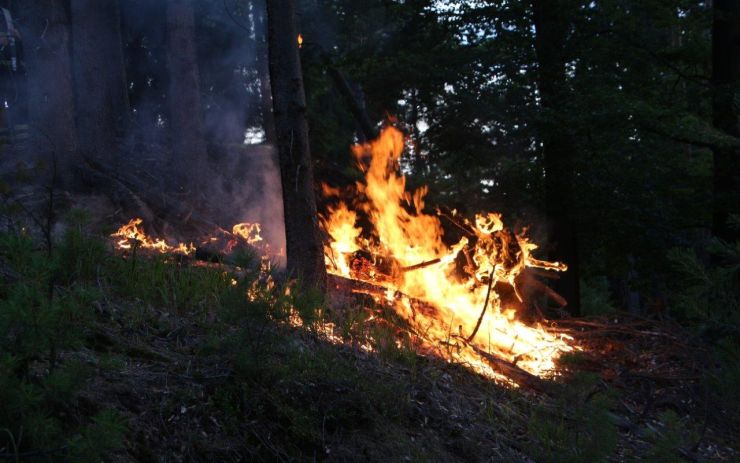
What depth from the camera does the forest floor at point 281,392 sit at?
4.12m

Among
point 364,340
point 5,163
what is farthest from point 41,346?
point 5,163

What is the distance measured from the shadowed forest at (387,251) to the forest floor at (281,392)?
0.03m

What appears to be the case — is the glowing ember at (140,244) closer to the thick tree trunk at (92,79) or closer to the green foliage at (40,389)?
the thick tree trunk at (92,79)

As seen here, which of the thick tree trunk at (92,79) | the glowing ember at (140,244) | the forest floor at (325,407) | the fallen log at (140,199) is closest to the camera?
the forest floor at (325,407)

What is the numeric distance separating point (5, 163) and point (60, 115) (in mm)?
1372

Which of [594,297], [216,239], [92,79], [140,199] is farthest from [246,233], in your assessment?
[594,297]

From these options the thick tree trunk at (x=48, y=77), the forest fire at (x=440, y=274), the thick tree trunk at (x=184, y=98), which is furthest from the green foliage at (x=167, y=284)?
the thick tree trunk at (x=184, y=98)

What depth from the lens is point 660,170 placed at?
11664 millimetres

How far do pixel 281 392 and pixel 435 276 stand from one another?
13.3 feet

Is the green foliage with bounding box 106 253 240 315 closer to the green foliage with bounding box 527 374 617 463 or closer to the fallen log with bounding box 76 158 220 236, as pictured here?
the green foliage with bounding box 527 374 617 463

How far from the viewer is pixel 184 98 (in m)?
12.4

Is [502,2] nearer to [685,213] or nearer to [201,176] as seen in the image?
[685,213]

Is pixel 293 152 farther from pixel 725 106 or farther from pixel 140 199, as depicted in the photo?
pixel 725 106

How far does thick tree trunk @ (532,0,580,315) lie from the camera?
11.2 meters
